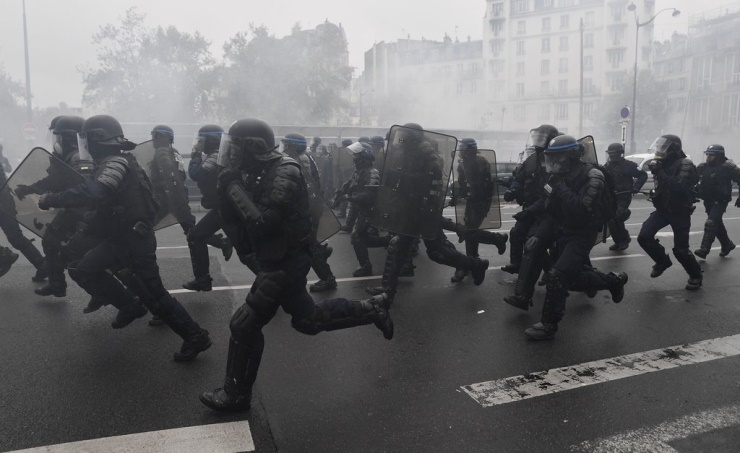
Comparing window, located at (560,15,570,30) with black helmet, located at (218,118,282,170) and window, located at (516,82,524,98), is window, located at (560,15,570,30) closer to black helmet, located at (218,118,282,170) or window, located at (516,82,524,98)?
window, located at (516,82,524,98)

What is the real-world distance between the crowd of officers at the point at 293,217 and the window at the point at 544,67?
182 ft

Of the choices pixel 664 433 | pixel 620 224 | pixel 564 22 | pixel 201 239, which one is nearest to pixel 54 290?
pixel 201 239

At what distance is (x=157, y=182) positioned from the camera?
5.84 meters

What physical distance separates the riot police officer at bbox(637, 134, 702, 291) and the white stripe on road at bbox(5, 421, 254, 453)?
15.7 feet

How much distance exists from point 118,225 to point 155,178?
201 cm

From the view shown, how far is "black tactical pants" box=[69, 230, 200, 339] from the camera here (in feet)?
12.3

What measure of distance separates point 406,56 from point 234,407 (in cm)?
6448

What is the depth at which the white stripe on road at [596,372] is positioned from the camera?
3.37 m

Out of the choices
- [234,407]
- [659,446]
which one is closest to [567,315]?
[659,446]

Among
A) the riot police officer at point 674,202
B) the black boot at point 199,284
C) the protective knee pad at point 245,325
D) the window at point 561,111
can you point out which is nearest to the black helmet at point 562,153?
the riot police officer at point 674,202

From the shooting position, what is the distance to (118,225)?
3.94 metres

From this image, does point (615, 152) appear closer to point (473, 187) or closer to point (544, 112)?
point (473, 187)

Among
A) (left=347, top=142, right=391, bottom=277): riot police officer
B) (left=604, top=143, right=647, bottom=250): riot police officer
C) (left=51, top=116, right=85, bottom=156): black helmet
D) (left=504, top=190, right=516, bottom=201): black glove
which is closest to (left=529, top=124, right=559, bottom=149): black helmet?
(left=504, top=190, right=516, bottom=201): black glove

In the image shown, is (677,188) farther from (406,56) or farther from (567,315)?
(406,56)
